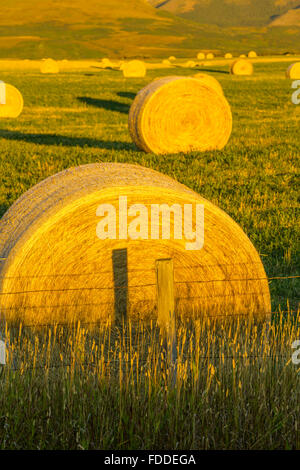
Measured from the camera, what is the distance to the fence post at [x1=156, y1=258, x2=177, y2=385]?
4.91 meters

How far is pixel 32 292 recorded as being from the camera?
226 inches

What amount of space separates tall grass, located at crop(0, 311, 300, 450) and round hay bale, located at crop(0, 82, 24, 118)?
22.7 m

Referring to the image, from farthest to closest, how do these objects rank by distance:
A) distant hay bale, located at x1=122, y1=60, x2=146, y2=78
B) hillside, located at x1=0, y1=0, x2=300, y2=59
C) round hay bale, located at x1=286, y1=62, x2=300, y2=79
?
hillside, located at x1=0, y1=0, x2=300, y2=59 < distant hay bale, located at x1=122, y1=60, x2=146, y2=78 < round hay bale, located at x1=286, y1=62, x2=300, y2=79

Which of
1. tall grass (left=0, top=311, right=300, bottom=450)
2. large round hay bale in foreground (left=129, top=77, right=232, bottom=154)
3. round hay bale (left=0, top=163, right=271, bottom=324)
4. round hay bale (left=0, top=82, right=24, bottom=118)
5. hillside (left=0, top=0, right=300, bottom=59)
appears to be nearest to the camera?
tall grass (left=0, top=311, right=300, bottom=450)

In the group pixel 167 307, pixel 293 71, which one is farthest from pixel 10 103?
pixel 293 71

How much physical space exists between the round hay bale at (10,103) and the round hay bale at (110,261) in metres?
21.4

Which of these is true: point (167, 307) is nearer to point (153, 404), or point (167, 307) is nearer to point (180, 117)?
point (153, 404)

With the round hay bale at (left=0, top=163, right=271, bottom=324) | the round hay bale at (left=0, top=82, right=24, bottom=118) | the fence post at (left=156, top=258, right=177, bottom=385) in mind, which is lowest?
the fence post at (left=156, top=258, right=177, bottom=385)

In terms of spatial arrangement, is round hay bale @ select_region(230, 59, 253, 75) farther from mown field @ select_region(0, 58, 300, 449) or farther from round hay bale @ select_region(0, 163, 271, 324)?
round hay bale @ select_region(0, 163, 271, 324)

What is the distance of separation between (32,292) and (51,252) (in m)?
0.36

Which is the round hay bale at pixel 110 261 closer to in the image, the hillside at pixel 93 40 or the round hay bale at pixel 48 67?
the round hay bale at pixel 48 67

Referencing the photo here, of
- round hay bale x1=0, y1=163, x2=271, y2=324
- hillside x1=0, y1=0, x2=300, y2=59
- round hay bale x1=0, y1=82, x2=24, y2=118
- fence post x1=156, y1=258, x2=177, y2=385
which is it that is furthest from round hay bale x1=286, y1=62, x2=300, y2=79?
hillside x1=0, y1=0, x2=300, y2=59

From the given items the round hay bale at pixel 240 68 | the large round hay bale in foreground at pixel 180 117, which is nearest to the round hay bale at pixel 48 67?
the round hay bale at pixel 240 68

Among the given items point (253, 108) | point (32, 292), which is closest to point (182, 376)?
point (32, 292)
